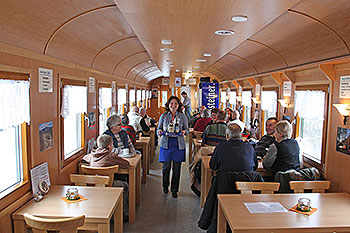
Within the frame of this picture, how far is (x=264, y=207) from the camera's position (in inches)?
113

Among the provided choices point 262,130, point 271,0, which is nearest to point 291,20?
point 271,0

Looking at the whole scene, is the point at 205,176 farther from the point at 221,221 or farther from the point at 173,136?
the point at 221,221

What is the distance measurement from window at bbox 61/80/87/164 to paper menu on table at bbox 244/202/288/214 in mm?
2564

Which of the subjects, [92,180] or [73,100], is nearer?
[92,180]

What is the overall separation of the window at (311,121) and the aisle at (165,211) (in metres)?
2.14

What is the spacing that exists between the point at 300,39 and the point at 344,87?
3.19 ft

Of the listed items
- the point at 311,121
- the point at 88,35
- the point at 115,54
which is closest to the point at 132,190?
the point at 88,35

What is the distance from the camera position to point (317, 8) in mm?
3047

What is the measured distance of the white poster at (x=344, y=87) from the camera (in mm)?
3583

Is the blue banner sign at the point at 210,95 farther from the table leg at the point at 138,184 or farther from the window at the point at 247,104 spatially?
the table leg at the point at 138,184

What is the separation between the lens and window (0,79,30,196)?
102 inches

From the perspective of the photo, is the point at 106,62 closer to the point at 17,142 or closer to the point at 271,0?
the point at 17,142

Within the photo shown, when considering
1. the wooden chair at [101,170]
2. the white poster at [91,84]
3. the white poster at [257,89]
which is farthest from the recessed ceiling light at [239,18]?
the white poster at [257,89]

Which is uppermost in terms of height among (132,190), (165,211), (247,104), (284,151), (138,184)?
(247,104)
